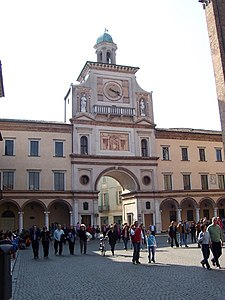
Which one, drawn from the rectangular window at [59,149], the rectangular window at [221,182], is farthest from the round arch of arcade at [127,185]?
the rectangular window at [221,182]

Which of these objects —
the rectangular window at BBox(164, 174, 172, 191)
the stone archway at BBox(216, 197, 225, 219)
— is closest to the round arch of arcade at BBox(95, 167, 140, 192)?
the rectangular window at BBox(164, 174, 172, 191)

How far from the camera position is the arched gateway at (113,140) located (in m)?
36.9

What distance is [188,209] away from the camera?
136ft

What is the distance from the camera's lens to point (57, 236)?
19469 millimetres

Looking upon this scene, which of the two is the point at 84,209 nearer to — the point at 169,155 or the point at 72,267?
the point at 169,155

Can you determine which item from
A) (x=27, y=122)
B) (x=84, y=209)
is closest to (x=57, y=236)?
(x=84, y=209)

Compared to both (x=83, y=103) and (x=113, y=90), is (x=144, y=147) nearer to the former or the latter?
(x=113, y=90)

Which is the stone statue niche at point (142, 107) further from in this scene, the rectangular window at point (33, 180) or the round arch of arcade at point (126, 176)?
the rectangular window at point (33, 180)

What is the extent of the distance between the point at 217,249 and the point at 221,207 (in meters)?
32.5

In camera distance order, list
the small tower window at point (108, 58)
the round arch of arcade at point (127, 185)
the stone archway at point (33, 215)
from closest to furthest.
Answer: the stone archway at point (33, 215) < the round arch of arcade at point (127, 185) < the small tower window at point (108, 58)

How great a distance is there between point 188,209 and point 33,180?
18672mm

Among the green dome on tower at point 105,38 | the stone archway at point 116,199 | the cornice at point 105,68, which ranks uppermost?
the green dome on tower at point 105,38

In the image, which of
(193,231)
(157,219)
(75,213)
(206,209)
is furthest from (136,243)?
(206,209)

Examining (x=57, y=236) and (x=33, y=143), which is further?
(x=33, y=143)
